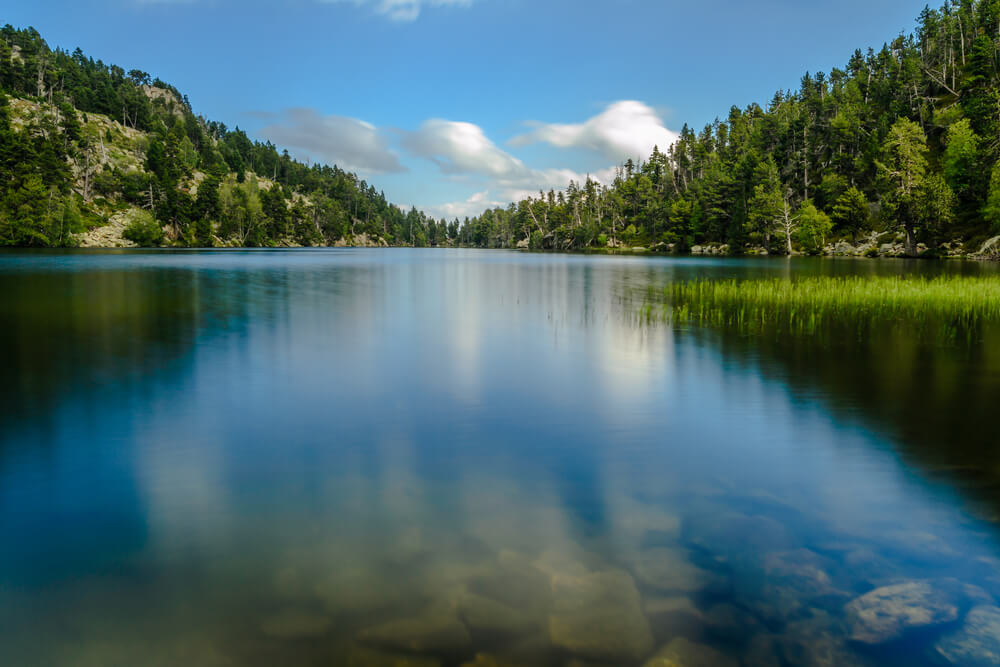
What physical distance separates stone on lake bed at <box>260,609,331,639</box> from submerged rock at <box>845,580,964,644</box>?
A: 5.05 metres

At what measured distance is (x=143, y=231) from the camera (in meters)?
155

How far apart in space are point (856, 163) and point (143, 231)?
7058 inches

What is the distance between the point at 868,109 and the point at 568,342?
5623 inches

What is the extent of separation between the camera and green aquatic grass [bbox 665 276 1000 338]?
26.3 meters

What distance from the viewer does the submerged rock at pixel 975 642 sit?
4988 mm

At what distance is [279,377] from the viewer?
656 inches

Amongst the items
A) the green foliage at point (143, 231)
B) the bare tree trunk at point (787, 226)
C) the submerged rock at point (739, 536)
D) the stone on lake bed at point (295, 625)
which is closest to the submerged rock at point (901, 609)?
the submerged rock at point (739, 536)

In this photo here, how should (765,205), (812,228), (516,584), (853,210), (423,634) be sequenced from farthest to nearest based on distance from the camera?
(765,205) < (812,228) < (853,210) < (516,584) < (423,634)

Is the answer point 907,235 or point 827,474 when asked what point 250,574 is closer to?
point 827,474

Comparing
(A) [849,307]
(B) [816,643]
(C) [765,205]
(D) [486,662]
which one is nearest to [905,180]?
(C) [765,205]

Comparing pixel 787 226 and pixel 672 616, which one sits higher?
pixel 787 226

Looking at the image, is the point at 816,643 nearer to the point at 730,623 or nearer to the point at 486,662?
the point at 730,623

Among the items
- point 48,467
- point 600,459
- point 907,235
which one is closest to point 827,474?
point 600,459

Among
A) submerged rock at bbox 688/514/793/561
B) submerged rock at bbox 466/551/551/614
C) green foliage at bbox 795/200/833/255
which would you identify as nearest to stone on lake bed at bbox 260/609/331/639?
submerged rock at bbox 466/551/551/614
